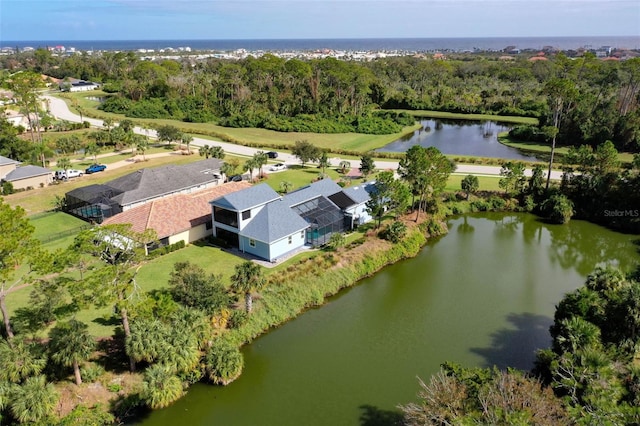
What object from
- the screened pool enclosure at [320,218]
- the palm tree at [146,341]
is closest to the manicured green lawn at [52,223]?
the screened pool enclosure at [320,218]

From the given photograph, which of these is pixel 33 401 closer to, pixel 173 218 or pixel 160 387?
pixel 160 387

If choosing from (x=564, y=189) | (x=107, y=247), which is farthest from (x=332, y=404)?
(x=564, y=189)

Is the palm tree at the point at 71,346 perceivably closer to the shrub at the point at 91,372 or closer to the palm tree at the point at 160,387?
the shrub at the point at 91,372

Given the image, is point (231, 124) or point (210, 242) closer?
point (210, 242)

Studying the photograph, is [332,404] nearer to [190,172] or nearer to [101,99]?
[190,172]

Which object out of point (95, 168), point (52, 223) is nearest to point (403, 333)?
point (52, 223)

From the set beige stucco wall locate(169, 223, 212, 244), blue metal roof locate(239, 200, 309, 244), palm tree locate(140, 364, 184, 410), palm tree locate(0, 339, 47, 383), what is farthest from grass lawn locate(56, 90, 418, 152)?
palm tree locate(0, 339, 47, 383)
